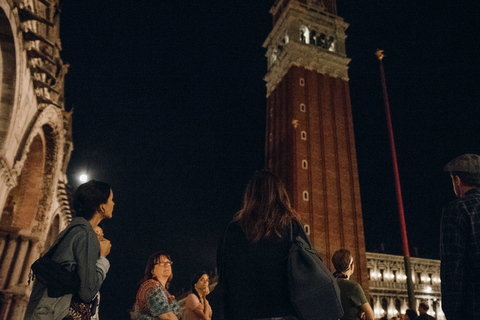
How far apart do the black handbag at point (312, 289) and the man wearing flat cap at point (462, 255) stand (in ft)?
3.81

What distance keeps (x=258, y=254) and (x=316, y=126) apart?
32.2 meters

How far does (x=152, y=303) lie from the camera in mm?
3553

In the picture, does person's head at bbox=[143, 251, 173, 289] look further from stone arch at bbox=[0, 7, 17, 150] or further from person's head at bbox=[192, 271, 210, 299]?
stone arch at bbox=[0, 7, 17, 150]

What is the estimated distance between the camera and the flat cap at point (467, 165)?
3131 mm

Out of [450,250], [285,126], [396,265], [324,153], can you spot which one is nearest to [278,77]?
[285,126]

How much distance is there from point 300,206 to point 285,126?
7.88 meters

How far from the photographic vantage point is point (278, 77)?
3762cm

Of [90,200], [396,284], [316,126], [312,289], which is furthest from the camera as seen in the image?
[316,126]

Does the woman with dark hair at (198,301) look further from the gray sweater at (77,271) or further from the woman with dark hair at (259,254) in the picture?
the woman with dark hair at (259,254)

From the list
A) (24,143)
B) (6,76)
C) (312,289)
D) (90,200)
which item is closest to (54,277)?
(90,200)

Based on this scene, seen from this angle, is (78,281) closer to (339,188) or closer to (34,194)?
(34,194)

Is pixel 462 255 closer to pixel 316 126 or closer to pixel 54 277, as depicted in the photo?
pixel 54 277

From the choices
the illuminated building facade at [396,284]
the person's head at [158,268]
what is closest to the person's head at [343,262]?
the person's head at [158,268]

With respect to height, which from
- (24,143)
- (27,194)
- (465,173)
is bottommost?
(465,173)
